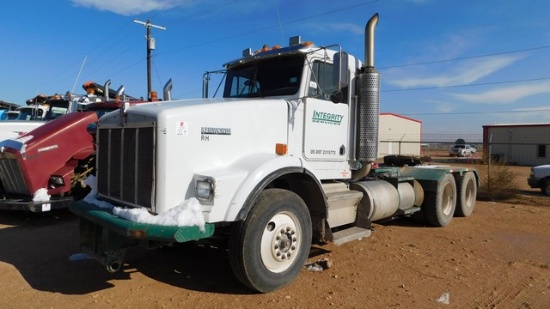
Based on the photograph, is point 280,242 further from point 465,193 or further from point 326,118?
point 465,193

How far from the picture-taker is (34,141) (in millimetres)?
7270

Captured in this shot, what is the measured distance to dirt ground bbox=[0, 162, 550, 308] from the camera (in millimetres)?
4191

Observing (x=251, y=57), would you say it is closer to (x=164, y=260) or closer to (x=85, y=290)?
(x=164, y=260)

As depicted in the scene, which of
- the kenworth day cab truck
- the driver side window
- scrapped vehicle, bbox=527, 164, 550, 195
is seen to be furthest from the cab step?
scrapped vehicle, bbox=527, 164, 550, 195

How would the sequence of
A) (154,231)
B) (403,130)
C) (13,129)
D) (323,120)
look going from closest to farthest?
(154,231), (323,120), (13,129), (403,130)

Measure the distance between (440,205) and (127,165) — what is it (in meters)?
6.09

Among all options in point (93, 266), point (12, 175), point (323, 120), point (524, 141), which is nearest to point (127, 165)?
point (93, 266)

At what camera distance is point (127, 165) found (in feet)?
14.2

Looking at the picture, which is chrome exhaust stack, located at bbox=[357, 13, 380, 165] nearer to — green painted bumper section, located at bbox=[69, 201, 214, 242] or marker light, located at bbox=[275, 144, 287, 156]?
marker light, located at bbox=[275, 144, 287, 156]

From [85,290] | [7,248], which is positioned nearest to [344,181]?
[85,290]

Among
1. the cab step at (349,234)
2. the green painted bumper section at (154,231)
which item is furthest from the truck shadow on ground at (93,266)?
the cab step at (349,234)

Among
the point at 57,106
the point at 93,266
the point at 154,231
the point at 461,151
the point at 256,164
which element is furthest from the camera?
the point at 461,151

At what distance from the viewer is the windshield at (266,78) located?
5.31m

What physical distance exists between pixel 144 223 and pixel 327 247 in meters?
3.20
